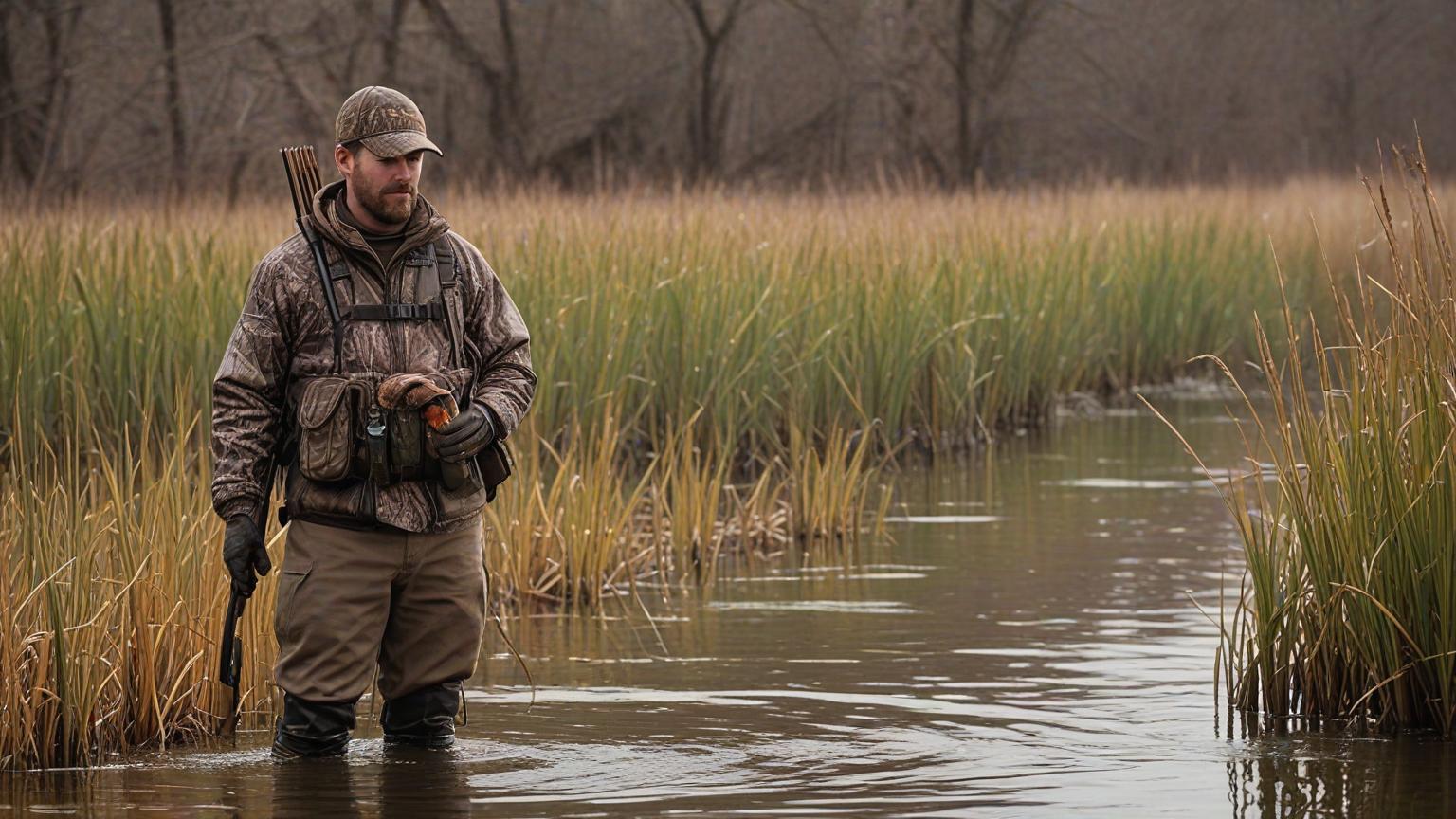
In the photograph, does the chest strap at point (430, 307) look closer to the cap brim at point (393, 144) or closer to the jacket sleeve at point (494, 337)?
the jacket sleeve at point (494, 337)

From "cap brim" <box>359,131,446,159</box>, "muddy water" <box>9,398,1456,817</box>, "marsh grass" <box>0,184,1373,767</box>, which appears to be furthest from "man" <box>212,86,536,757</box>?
"marsh grass" <box>0,184,1373,767</box>

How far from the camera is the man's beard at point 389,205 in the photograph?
5332mm

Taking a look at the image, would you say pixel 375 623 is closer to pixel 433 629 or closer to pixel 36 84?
pixel 433 629

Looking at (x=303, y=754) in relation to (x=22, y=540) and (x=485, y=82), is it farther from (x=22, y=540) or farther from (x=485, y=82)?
(x=485, y=82)

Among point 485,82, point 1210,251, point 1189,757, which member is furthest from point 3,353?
point 485,82

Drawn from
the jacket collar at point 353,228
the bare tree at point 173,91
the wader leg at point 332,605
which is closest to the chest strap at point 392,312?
the jacket collar at point 353,228

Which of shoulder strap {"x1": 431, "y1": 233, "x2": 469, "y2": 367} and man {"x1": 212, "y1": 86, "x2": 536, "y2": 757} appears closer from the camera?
man {"x1": 212, "y1": 86, "x2": 536, "y2": 757}

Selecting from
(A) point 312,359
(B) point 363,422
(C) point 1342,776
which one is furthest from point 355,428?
(C) point 1342,776

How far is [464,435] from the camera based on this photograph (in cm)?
526

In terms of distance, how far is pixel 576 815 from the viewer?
16.8 feet

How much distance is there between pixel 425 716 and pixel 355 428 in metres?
0.87

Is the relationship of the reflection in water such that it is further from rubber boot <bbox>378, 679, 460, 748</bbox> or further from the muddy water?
rubber boot <bbox>378, 679, 460, 748</bbox>

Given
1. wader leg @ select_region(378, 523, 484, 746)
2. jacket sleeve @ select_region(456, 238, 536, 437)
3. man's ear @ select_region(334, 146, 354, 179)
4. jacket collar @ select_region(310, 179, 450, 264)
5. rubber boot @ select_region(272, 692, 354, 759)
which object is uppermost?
man's ear @ select_region(334, 146, 354, 179)

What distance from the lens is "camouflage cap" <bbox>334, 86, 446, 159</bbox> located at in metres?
5.33
